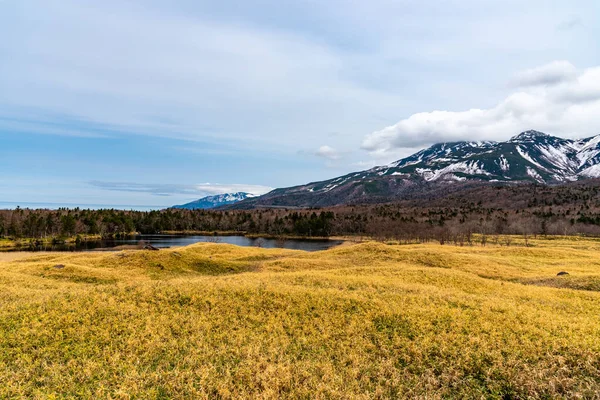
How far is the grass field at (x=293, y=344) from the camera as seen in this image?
1252cm

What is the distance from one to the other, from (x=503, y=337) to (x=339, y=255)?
42734 mm

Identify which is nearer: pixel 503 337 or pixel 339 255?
pixel 503 337

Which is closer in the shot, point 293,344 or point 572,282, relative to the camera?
point 293,344

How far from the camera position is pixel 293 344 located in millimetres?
16000

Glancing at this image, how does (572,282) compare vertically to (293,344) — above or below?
below

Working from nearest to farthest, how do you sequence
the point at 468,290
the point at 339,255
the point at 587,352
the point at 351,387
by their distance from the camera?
the point at 351,387, the point at 587,352, the point at 468,290, the point at 339,255

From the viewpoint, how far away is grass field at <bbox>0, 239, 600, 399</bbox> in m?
12.5

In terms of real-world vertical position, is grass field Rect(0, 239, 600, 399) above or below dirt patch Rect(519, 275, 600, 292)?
above

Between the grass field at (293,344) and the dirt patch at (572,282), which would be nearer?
the grass field at (293,344)

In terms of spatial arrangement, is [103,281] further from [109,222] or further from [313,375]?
[109,222]

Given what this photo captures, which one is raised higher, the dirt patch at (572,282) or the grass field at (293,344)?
the grass field at (293,344)

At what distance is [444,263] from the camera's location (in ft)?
158

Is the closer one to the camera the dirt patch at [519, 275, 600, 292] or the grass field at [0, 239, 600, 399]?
the grass field at [0, 239, 600, 399]

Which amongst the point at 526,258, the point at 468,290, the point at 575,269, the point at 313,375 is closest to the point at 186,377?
the point at 313,375
